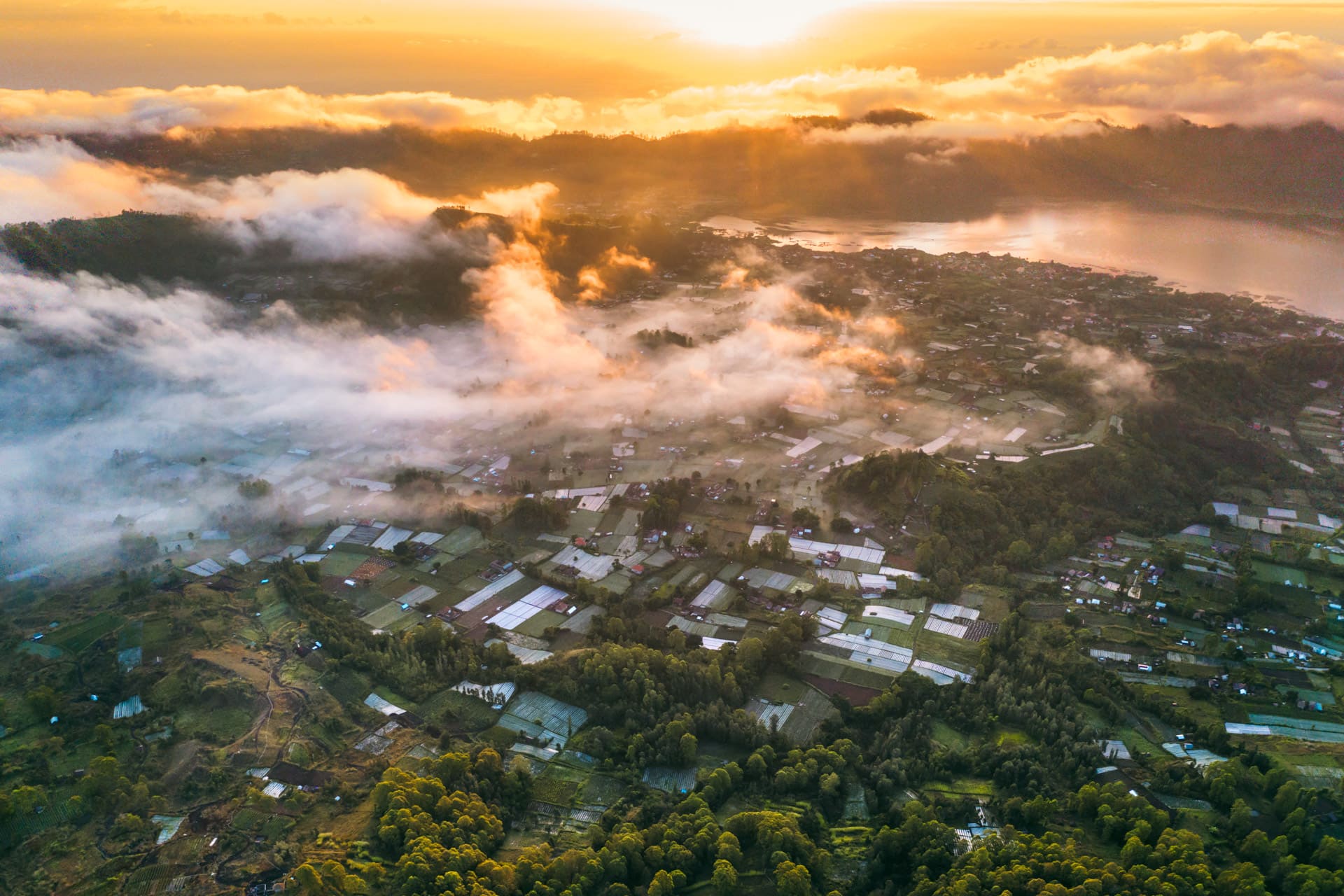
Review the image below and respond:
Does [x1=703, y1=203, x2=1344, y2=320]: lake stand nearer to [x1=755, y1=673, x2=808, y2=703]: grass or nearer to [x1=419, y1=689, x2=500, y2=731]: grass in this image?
[x1=755, y1=673, x2=808, y2=703]: grass

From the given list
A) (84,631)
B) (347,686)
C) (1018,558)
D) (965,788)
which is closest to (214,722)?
(347,686)

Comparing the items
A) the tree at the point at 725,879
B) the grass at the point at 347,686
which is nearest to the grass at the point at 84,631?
the grass at the point at 347,686

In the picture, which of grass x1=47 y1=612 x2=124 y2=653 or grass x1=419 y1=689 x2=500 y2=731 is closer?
grass x1=419 y1=689 x2=500 y2=731

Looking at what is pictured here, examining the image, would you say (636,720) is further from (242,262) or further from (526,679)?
(242,262)

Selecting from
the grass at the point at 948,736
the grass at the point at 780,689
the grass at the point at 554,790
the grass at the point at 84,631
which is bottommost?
the grass at the point at 554,790

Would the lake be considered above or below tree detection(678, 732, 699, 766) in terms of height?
above

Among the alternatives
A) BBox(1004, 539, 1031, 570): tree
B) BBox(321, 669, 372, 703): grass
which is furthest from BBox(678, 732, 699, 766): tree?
BBox(1004, 539, 1031, 570): tree

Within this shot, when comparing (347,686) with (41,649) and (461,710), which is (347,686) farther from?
(41,649)

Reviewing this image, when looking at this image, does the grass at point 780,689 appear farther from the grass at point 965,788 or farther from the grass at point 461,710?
the grass at point 461,710

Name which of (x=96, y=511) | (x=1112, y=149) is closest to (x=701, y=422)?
(x=96, y=511)
